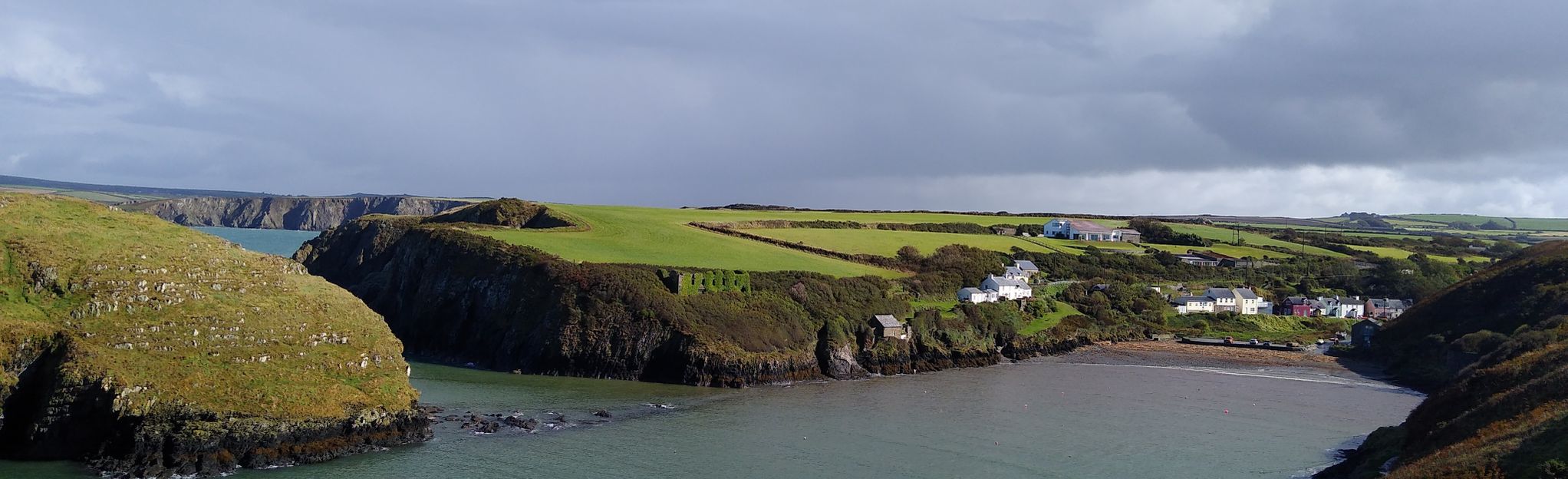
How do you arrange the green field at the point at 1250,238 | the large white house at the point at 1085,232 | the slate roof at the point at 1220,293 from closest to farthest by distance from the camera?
the slate roof at the point at 1220,293 → the large white house at the point at 1085,232 → the green field at the point at 1250,238

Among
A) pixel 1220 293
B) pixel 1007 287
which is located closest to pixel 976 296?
pixel 1007 287

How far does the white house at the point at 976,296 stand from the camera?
3314 inches

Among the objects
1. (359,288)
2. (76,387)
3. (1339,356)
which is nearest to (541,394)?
(76,387)

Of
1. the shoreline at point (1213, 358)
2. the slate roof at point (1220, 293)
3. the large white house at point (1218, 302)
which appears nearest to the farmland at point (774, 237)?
the large white house at point (1218, 302)

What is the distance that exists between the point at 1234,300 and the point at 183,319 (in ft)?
290

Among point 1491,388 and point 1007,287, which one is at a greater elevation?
point 1491,388

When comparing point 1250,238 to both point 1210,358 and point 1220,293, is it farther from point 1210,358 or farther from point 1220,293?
point 1210,358

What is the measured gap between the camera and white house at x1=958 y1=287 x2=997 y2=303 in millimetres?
84188

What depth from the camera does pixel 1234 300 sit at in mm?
98812

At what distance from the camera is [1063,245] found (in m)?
117

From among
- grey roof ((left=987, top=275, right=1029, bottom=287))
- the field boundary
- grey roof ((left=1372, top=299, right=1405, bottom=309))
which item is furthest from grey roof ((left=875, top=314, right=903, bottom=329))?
grey roof ((left=1372, top=299, right=1405, bottom=309))

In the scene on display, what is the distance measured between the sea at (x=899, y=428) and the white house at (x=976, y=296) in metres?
17.0

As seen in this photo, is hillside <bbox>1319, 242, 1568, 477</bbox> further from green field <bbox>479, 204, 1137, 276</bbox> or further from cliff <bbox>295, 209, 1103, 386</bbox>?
green field <bbox>479, 204, 1137, 276</bbox>

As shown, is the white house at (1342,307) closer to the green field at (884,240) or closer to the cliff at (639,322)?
the green field at (884,240)
